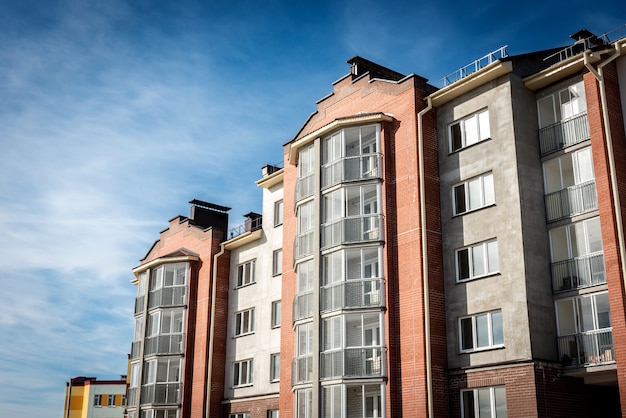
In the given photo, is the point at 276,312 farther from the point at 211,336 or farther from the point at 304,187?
the point at 304,187

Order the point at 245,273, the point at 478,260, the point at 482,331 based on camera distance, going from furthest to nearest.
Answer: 1. the point at 245,273
2. the point at 478,260
3. the point at 482,331

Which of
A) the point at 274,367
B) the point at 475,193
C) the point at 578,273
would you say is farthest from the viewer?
the point at 274,367

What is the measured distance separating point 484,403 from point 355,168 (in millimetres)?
10445

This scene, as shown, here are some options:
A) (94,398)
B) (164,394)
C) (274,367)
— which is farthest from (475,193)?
(94,398)

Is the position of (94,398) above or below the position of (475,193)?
below

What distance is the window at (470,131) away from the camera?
2783cm

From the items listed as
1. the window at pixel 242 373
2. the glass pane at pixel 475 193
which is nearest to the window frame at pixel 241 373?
A: the window at pixel 242 373

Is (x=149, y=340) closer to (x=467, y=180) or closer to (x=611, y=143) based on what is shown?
(x=467, y=180)

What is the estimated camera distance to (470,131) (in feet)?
92.8

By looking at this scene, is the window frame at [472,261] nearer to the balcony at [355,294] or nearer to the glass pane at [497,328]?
the glass pane at [497,328]

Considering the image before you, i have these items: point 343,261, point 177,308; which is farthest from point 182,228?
point 343,261

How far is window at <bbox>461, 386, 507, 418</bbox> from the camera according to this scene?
24375 mm

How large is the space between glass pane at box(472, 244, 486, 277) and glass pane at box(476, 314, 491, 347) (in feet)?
5.12

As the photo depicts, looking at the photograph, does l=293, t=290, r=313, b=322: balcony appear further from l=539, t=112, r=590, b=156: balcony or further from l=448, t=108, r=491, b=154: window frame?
l=539, t=112, r=590, b=156: balcony
